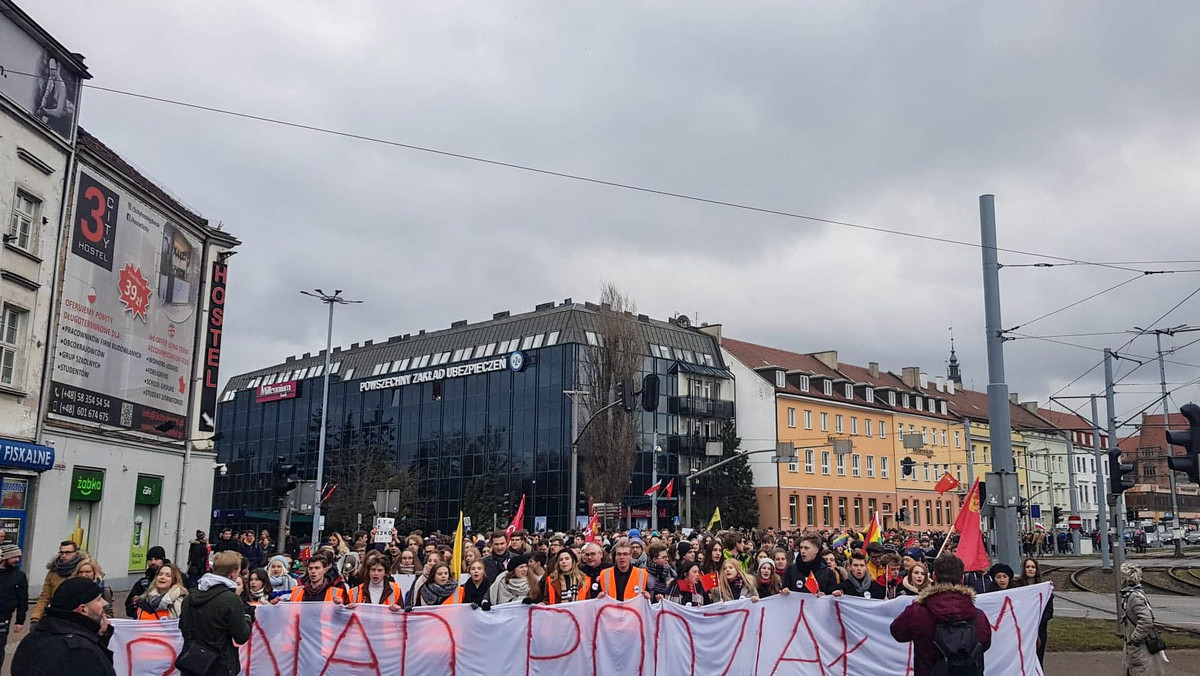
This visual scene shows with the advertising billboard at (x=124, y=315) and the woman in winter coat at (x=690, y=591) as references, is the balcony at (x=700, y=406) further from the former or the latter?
the woman in winter coat at (x=690, y=591)

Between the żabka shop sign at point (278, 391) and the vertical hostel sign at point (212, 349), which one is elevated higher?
the żabka shop sign at point (278, 391)

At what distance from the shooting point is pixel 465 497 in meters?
64.1

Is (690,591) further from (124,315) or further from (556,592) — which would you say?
(124,315)

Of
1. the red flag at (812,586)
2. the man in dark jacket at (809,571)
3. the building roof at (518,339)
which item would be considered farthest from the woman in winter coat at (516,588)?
the building roof at (518,339)

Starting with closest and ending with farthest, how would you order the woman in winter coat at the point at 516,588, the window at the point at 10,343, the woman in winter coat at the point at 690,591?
the woman in winter coat at the point at 516,588, the woman in winter coat at the point at 690,591, the window at the point at 10,343

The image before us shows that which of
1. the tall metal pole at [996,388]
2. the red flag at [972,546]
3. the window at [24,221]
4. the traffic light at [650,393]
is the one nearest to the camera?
the red flag at [972,546]

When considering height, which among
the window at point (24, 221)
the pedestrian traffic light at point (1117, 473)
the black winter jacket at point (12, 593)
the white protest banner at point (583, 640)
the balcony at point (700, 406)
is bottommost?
the white protest banner at point (583, 640)

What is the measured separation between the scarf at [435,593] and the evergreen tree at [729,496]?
176 feet

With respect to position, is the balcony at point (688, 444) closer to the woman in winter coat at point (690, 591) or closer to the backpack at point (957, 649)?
the woman in winter coat at point (690, 591)

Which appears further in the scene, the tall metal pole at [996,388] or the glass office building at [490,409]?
the glass office building at [490,409]

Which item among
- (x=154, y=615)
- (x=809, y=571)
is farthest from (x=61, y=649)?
(x=809, y=571)

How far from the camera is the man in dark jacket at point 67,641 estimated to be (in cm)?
569

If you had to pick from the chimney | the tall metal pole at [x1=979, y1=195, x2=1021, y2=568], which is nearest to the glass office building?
the chimney

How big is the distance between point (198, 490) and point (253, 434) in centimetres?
5574
